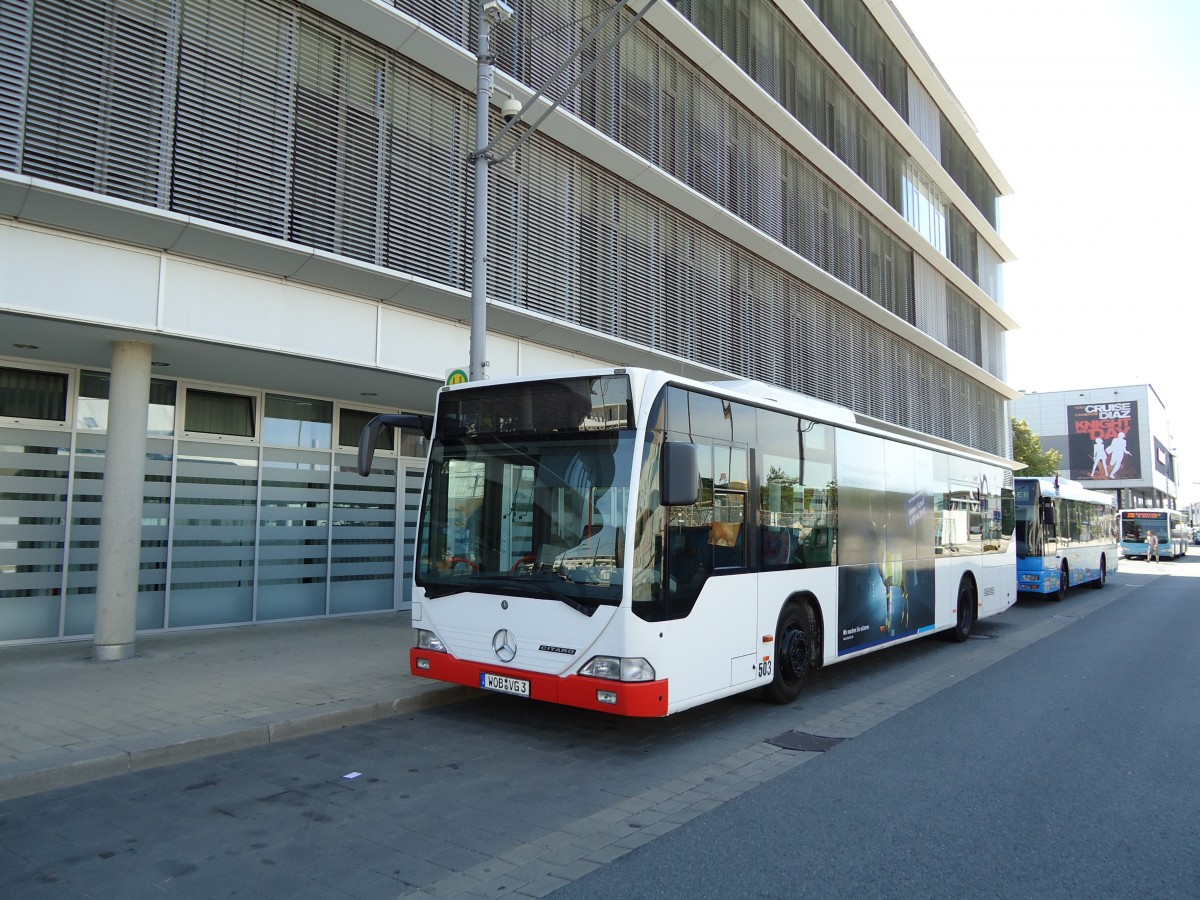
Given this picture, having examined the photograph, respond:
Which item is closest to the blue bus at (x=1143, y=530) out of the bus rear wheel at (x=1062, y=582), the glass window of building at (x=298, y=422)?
the bus rear wheel at (x=1062, y=582)

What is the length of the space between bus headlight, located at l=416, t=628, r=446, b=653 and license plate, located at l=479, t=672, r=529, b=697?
56 centimetres

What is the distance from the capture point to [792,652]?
8586 millimetres

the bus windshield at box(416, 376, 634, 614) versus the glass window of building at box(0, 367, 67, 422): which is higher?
the glass window of building at box(0, 367, 67, 422)

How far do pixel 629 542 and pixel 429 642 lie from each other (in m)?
2.37

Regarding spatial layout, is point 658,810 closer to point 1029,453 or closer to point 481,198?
point 481,198

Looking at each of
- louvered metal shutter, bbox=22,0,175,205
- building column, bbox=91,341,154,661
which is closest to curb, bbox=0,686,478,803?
building column, bbox=91,341,154,661

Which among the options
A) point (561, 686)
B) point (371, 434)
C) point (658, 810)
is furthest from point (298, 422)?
point (658, 810)

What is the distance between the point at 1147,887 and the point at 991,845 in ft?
2.49

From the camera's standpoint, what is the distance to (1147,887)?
4.21 m

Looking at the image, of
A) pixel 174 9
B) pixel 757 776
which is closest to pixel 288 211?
pixel 174 9

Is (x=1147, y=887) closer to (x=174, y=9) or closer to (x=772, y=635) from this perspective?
(x=772, y=635)

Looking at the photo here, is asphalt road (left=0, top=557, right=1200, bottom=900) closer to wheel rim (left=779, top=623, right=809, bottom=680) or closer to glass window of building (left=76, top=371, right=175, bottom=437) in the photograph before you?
wheel rim (left=779, top=623, right=809, bottom=680)

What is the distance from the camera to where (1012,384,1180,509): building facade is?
96.2m

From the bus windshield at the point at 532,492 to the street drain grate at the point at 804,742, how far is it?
2.10m
